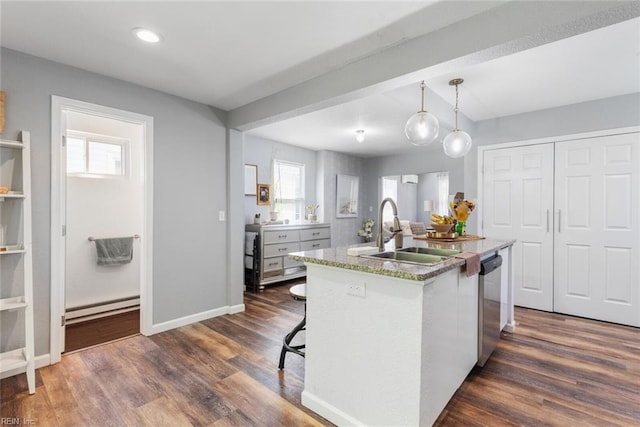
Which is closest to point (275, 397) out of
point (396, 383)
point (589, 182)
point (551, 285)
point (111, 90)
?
point (396, 383)

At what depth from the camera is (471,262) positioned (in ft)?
6.18

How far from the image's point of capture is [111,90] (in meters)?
2.72

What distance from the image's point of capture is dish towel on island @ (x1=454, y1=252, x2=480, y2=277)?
6.04 feet

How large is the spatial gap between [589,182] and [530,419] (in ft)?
9.65

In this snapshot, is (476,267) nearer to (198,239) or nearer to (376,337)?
(376,337)

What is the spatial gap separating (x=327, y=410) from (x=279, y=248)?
3148mm

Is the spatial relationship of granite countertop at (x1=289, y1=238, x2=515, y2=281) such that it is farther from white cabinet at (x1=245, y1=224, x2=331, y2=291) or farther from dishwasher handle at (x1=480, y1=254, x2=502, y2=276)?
white cabinet at (x1=245, y1=224, x2=331, y2=291)

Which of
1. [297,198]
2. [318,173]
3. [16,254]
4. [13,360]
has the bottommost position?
[13,360]

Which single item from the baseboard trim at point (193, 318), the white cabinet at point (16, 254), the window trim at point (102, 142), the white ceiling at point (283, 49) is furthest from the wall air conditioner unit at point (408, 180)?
the white cabinet at point (16, 254)

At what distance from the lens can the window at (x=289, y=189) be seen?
5.45 metres

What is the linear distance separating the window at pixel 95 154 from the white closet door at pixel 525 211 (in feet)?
15.3

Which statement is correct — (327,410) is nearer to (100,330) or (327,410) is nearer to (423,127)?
(423,127)

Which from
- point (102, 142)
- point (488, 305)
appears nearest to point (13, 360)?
point (102, 142)

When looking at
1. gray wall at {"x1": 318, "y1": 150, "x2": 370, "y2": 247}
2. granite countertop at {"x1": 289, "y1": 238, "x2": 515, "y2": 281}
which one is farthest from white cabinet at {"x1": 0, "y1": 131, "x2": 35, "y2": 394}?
gray wall at {"x1": 318, "y1": 150, "x2": 370, "y2": 247}
